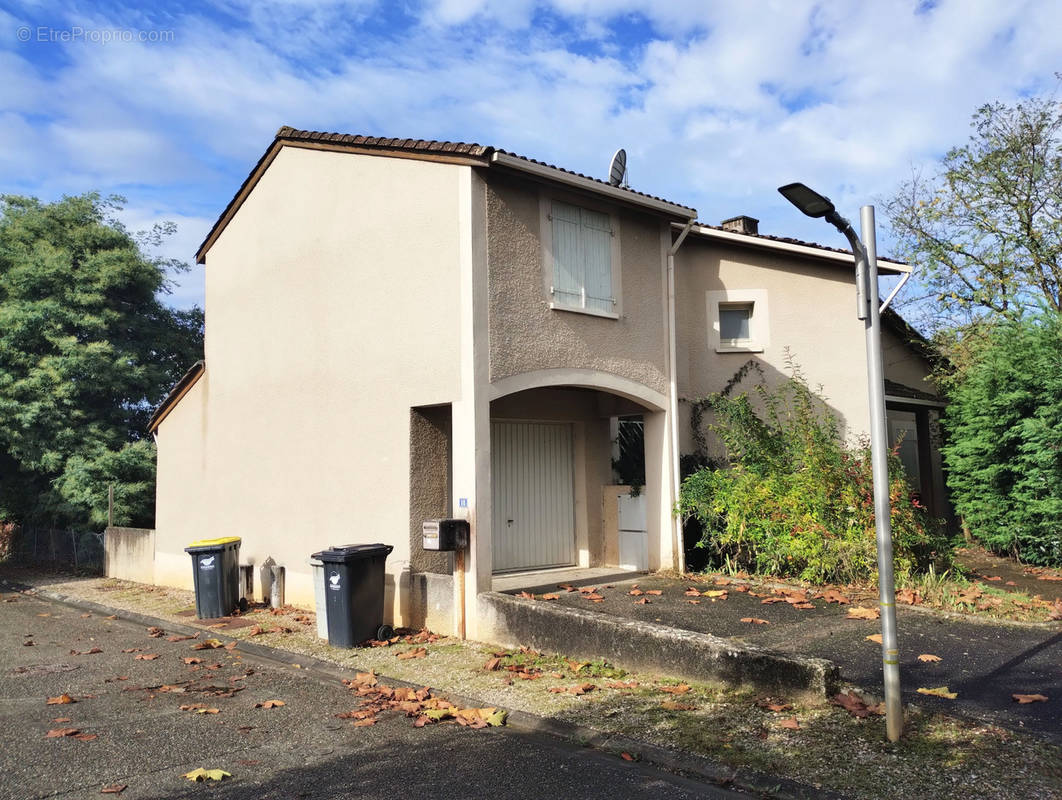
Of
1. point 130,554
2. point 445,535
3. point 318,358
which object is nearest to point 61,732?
point 445,535

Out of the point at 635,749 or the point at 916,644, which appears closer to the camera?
the point at 635,749

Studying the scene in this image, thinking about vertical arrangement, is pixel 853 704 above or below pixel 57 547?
below

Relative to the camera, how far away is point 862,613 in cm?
864

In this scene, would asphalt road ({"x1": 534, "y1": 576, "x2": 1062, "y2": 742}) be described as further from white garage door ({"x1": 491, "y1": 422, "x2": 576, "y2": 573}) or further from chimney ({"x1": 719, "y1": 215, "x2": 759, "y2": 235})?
chimney ({"x1": 719, "y1": 215, "x2": 759, "y2": 235})

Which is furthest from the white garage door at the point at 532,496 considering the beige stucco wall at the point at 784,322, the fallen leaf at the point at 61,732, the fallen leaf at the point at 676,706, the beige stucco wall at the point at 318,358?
the fallen leaf at the point at 61,732

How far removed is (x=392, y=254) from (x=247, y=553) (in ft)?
18.0

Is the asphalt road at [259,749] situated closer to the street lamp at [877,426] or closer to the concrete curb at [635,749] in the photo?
the concrete curb at [635,749]

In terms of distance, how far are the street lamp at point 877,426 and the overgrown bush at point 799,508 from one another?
484cm

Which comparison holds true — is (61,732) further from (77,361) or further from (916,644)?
(77,361)

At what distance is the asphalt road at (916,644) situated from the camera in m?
5.89

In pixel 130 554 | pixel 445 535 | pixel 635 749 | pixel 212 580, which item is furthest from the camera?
pixel 130 554

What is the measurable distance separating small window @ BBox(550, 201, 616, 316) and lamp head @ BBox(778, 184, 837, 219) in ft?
17.5

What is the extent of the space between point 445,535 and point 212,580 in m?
4.34

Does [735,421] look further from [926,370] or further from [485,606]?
[926,370]
